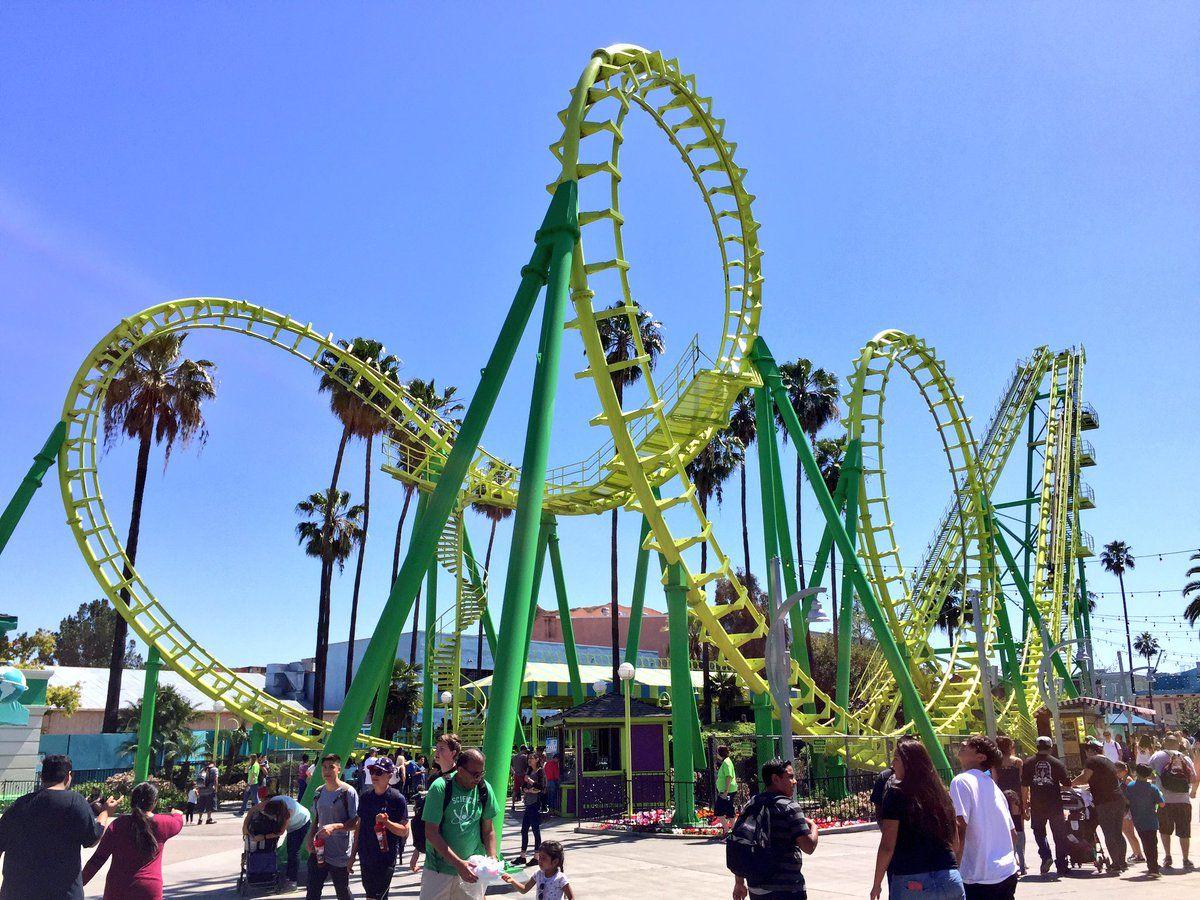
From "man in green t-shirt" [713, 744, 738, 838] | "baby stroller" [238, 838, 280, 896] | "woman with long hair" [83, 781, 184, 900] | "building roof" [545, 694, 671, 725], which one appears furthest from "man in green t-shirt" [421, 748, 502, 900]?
"building roof" [545, 694, 671, 725]

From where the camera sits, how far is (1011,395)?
40781 millimetres

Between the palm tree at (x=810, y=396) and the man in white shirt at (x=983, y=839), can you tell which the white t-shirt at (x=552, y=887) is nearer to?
the man in white shirt at (x=983, y=839)

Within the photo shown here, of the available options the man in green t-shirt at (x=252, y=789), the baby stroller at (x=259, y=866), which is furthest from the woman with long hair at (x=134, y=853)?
the man in green t-shirt at (x=252, y=789)

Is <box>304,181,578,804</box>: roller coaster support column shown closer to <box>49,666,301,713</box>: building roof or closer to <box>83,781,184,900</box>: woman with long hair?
<box>83,781,184,900</box>: woman with long hair

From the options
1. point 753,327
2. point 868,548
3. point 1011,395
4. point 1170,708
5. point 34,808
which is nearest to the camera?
point 34,808

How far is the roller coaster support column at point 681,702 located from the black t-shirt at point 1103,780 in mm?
6876

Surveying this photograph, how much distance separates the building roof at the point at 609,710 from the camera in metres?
20.5

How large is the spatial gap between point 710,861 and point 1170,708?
137073mm

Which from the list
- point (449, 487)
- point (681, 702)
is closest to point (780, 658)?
point (681, 702)

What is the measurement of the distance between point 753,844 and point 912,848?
0.88 m

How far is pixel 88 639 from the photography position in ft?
303

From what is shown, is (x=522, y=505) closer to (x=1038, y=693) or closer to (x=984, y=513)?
(x=984, y=513)

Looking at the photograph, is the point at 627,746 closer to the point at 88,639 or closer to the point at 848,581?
the point at 848,581

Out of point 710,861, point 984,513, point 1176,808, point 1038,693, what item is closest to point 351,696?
point 710,861
